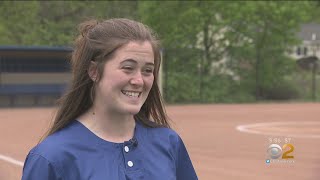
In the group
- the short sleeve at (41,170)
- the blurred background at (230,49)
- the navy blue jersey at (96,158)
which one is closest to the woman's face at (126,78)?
the navy blue jersey at (96,158)

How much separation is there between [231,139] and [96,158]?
1000cm

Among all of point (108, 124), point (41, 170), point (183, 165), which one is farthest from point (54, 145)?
point (183, 165)

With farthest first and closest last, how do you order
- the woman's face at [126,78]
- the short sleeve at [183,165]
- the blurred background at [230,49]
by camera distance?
the blurred background at [230,49] < the short sleeve at [183,165] < the woman's face at [126,78]

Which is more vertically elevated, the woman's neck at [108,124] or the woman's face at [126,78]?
the woman's face at [126,78]

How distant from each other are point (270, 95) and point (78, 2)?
483 inches

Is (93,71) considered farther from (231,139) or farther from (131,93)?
(231,139)

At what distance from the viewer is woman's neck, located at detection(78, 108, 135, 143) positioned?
191cm

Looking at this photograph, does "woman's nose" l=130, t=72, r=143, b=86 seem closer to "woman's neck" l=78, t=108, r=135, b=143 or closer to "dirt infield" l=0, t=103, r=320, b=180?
"woman's neck" l=78, t=108, r=135, b=143

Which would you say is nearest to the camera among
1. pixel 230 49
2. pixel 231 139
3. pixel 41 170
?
pixel 41 170

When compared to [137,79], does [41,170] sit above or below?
below

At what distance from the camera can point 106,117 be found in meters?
1.93

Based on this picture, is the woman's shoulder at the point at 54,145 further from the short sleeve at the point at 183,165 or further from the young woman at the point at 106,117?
the short sleeve at the point at 183,165

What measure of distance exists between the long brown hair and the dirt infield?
0.64 metres

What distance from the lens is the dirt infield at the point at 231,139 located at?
7773 mm
